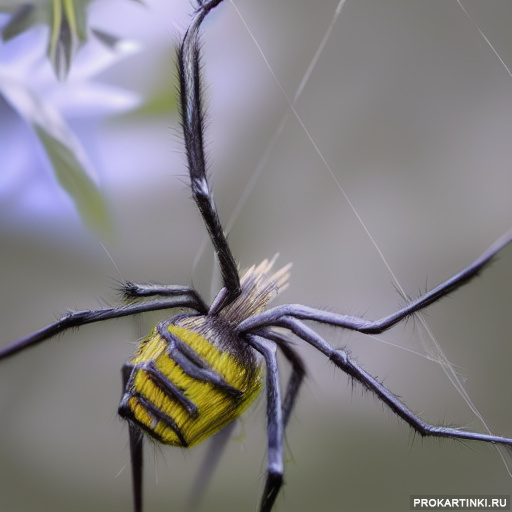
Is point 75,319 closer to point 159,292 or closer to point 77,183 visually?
point 159,292

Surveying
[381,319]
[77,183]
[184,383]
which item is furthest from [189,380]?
[77,183]

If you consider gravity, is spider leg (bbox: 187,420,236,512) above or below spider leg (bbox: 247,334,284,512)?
below

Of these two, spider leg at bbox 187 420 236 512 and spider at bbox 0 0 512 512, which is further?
spider leg at bbox 187 420 236 512

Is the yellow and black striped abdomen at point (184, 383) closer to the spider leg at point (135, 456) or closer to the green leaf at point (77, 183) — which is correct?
the spider leg at point (135, 456)

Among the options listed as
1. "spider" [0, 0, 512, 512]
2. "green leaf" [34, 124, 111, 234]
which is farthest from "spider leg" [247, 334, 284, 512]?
"green leaf" [34, 124, 111, 234]

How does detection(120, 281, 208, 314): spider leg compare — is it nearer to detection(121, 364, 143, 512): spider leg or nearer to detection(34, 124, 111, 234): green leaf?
detection(121, 364, 143, 512): spider leg

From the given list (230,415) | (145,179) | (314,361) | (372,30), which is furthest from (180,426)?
(372,30)

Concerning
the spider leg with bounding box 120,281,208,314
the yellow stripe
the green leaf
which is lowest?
the yellow stripe
